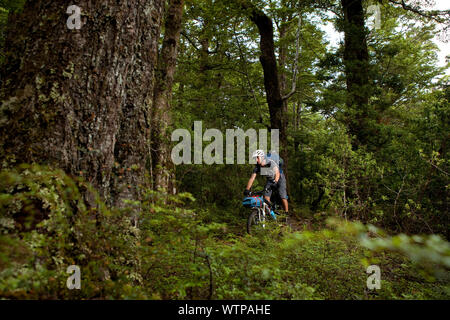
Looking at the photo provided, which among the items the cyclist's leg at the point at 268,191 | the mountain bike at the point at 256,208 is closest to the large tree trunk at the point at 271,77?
the cyclist's leg at the point at 268,191

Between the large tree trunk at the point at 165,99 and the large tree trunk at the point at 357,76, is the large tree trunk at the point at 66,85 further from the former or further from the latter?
the large tree trunk at the point at 357,76

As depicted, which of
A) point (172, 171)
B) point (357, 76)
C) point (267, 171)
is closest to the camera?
point (172, 171)

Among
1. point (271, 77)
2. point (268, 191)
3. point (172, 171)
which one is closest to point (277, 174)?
point (268, 191)

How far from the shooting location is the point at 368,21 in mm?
10234

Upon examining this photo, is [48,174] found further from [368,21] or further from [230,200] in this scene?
[368,21]

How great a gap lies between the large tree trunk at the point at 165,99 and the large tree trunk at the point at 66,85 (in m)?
4.07

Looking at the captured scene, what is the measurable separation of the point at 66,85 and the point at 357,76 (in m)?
8.73

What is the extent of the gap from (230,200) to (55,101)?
7586mm

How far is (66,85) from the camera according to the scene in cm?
222

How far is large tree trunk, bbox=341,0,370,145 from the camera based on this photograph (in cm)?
819

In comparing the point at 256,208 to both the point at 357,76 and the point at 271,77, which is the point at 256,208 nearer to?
the point at 271,77

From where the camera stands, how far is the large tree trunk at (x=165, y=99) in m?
6.79

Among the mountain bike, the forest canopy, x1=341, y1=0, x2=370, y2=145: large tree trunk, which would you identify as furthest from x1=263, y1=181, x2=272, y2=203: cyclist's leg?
x1=341, y1=0, x2=370, y2=145: large tree trunk
